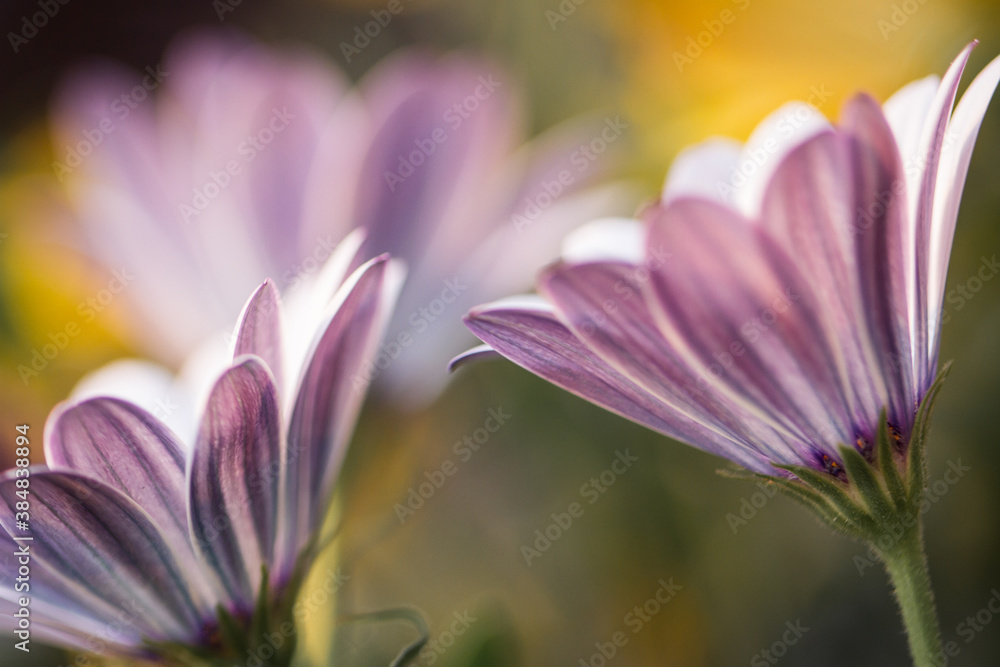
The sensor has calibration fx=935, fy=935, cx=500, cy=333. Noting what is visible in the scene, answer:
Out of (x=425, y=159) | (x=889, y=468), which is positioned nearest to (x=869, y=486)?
(x=889, y=468)

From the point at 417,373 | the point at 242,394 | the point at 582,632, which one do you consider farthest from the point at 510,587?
the point at 242,394

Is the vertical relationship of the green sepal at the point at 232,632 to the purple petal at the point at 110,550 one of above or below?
below

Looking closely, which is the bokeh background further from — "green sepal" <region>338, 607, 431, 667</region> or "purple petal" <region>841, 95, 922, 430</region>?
"purple petal" <region>841, 95, 922, 430</region>

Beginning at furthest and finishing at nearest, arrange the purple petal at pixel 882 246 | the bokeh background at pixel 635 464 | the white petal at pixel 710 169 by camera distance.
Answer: the bokeh background at pixel 635 464 < the white petal at pixel 710 169 < the purple petal at pixel 882 246

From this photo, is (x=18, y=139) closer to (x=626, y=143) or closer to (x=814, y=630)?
(x=626, y=143)

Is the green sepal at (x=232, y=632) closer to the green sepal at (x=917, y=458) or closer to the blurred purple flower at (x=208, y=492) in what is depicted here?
the blurred purple flower at (x=208, y=492)

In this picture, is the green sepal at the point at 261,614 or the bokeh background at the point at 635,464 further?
the bokeh background at the point at 635,464

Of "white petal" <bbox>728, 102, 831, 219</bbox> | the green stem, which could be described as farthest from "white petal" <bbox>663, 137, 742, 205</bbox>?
the green stem

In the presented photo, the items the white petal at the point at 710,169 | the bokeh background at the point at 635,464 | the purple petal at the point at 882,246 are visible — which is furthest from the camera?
the bokeh background at the point at 635,464

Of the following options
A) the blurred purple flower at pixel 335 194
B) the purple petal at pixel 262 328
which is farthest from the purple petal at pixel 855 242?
the blurred purple flower at pixel 335 194
